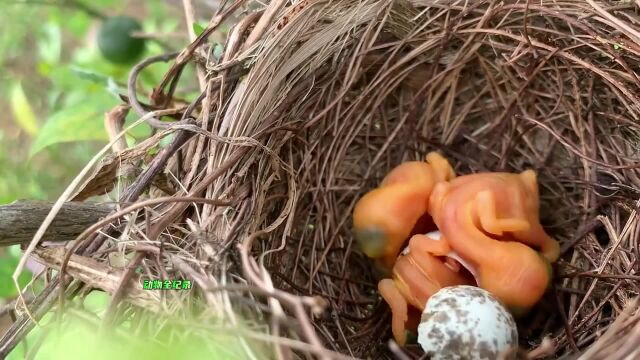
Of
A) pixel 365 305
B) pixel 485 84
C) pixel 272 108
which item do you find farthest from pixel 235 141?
pixel 485 84

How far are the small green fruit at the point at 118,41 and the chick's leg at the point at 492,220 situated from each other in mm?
923

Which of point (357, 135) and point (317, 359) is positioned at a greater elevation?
point (357, 135)

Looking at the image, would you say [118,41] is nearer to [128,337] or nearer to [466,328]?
[128,337]

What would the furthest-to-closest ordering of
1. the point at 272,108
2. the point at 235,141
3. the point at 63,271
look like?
the point at 272,108 → the point at 235,141 → the point at 63,271

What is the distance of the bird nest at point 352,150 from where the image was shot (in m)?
0.97

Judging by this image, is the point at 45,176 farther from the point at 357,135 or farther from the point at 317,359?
the point at 317,359

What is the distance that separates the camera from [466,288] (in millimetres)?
1042

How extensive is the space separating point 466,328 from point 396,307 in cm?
20

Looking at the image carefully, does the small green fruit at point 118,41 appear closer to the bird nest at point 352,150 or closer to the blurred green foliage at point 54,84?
the blurred green foliage at point 54,84

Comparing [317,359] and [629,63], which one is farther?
[629,63]

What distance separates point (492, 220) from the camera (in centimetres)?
111

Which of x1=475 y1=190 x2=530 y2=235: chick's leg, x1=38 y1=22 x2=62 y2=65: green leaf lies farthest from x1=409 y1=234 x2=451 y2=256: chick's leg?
x1=38 y1=22 x2=62 y2=65: green leaf

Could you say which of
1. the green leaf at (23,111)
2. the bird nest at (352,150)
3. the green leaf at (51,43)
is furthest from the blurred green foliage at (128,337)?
the green leaf at (51,43)

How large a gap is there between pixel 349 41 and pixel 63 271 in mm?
669
